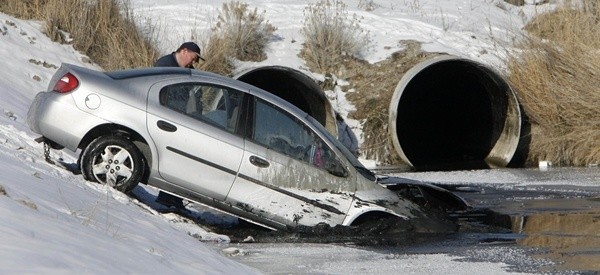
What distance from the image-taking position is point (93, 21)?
842 inches

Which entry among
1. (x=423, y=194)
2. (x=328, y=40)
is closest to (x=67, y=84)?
(x=423, y=194)

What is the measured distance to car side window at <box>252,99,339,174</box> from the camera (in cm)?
1134

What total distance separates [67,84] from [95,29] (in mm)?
10219

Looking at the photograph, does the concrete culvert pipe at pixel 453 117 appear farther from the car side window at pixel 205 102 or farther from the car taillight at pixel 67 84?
the car taillight at pixel 67 84

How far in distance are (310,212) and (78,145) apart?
7.45 feet

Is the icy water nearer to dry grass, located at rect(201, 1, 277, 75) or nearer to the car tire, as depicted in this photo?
the car tire

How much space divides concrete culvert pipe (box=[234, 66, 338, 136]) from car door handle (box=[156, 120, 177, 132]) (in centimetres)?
852

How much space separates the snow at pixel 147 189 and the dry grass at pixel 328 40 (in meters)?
0.24

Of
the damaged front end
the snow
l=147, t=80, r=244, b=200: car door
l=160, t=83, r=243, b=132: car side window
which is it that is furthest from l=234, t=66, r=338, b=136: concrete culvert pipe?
l=147, t=80, r=244, b=200: car door

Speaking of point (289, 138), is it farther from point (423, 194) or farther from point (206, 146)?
point (423, 194)

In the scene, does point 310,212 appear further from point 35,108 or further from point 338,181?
point 35,108

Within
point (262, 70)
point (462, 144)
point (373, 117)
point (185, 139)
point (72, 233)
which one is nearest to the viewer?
point (72, 233)

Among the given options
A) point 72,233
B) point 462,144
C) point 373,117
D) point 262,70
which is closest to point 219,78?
point 72,233

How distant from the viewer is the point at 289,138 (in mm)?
11422
